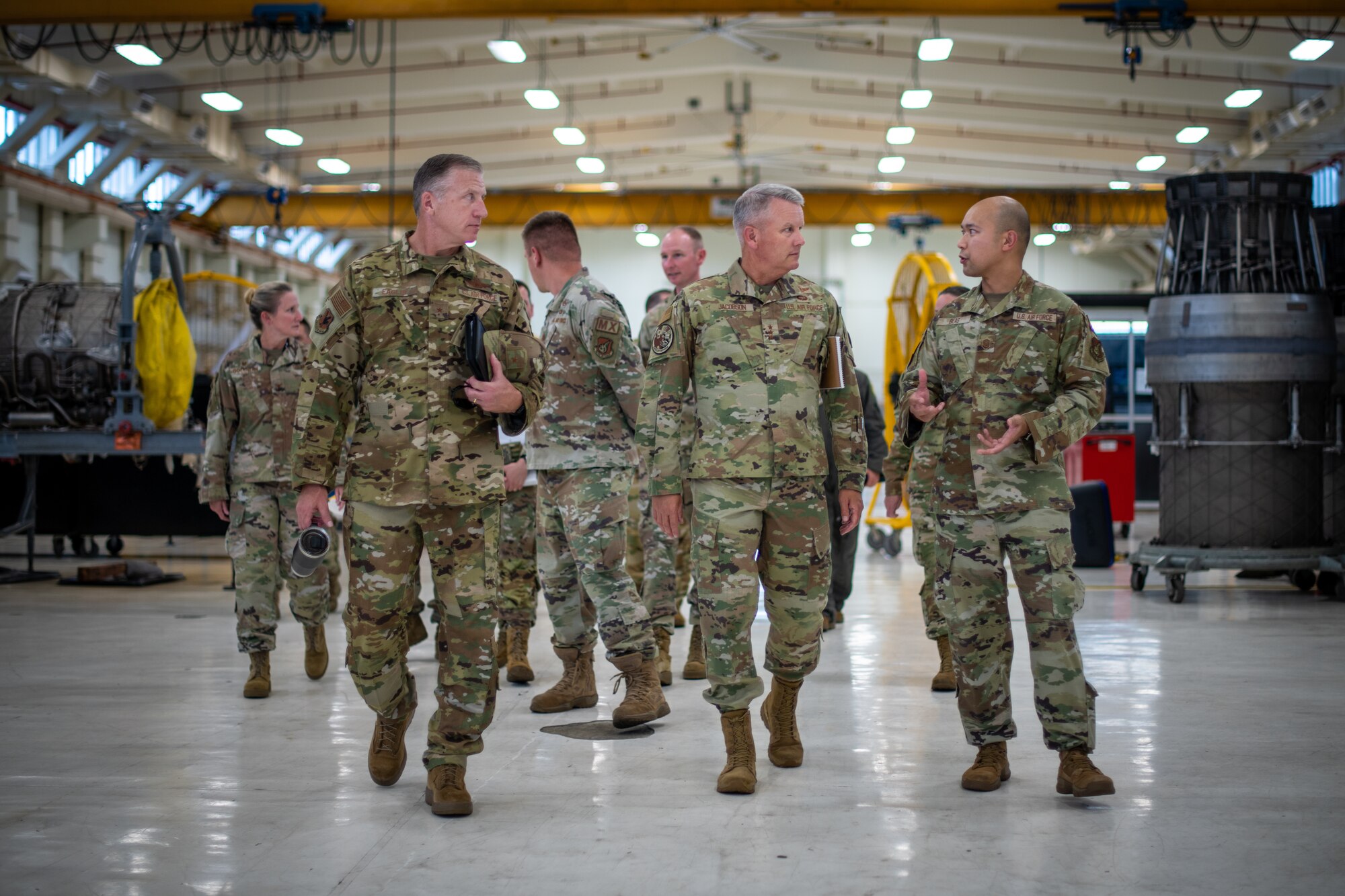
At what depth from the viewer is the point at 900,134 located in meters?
18.9

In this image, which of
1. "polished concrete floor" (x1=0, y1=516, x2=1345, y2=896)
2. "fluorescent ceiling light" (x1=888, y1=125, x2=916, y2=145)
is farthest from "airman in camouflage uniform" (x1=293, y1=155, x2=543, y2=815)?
"fluorescent ceiling light" (x1=888, y1=125, x2=916, y2=145)

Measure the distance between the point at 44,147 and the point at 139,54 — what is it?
497 cm

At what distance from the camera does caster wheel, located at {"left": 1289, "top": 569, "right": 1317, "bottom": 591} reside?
9008 mm

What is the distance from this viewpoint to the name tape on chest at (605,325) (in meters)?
4.55

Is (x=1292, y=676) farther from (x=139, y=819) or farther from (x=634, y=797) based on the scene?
(x=139, y=819)

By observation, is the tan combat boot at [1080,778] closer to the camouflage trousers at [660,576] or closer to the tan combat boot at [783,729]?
the tan combat boot at [783,729]

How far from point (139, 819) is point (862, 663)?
3580 millimetres

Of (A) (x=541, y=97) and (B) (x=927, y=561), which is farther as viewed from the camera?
(A) (x=541, y=97)

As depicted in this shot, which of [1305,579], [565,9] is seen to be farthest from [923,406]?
[565,9]

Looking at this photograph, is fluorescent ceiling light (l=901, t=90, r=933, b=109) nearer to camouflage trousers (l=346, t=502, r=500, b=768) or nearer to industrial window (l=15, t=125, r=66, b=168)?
industrial window (l=15, t=125, r=66, b=168)

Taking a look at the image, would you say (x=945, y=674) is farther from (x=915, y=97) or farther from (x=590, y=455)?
(x=915, y=97)

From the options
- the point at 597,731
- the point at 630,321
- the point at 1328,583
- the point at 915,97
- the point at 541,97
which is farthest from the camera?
the point at 915,97

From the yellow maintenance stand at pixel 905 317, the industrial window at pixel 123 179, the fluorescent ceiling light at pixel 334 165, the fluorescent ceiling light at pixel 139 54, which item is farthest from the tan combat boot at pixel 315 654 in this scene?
the fluorescent ceiling light at pixel 334 165

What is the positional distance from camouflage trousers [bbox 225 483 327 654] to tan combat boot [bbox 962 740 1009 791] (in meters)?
2.88
